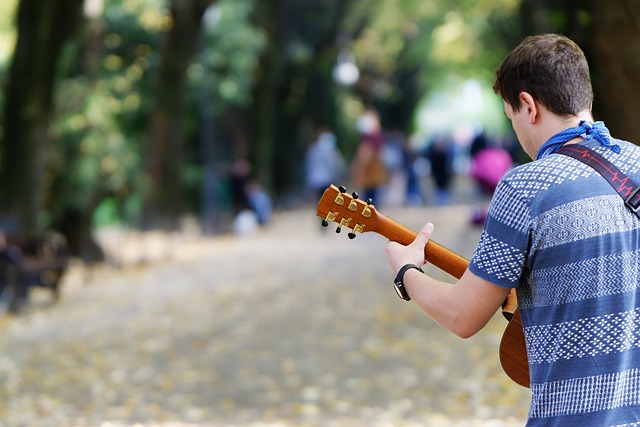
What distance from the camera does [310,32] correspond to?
32.3 metres

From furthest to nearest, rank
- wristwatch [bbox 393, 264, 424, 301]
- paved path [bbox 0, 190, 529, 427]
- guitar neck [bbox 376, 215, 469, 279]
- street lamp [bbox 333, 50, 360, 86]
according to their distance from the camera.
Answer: street lamp [bbox 333, 50, 360, 86]
paved path [bbox 0, 190, 529, 427]
guitar neck [bbox 376, 215, 469, 279]
wristwatch [bbox 393, 264, 424, 301]

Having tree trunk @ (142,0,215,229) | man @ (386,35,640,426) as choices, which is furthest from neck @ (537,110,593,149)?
tree trunk @ (142,0,215,229)

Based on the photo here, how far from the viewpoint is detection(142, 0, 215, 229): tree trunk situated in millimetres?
22969

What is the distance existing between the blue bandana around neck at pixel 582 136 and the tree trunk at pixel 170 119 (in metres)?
20.4

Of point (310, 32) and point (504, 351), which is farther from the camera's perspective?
point (310, 32)

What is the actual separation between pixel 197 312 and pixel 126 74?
1152cm

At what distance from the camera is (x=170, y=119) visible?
2311cm

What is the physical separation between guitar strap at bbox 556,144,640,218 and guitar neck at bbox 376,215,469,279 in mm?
433

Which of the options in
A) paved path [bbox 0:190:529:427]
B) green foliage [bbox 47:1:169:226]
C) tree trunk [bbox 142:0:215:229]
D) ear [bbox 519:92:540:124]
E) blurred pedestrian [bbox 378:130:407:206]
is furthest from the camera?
blurred pedestrian [bbox 378:130:407:206]

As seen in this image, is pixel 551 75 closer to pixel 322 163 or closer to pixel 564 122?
pixel 564 122

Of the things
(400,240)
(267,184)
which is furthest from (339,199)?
(267,184)

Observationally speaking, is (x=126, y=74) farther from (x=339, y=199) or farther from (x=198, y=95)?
(x=339, y=199)

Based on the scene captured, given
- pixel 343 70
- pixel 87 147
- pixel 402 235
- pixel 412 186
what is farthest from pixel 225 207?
pixel 402 235

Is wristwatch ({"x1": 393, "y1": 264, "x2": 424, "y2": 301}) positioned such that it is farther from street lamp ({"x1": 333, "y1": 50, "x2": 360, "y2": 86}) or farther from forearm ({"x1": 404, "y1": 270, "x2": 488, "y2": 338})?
street lamp ({"x1": 333, "y1": 50, "x2": 360, "y2": 86})
